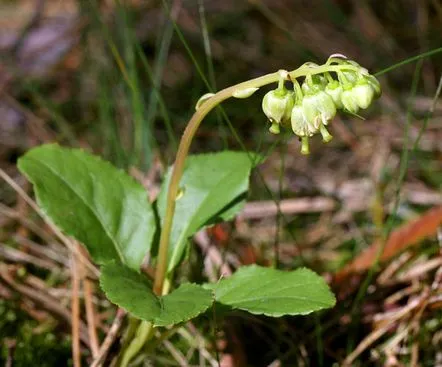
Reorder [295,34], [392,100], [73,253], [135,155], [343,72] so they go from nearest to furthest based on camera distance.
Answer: [343,72] < [73,253] < [135,155] < [392,100] < [295,34]

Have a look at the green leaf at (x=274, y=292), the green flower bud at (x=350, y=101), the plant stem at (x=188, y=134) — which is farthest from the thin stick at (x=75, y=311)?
the green flower bud at (x=350, y=101)

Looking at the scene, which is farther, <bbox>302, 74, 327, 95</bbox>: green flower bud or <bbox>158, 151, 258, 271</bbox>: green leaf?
<bbox>158, 151, 258, 271</bbox>: green leaf

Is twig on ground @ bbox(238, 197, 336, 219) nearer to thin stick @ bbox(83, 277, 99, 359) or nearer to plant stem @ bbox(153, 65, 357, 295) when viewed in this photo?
thin stick @ bbox(83, 277, 99, 359)

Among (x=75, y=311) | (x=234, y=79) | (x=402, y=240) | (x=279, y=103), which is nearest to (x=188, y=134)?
(x=279, y=103)

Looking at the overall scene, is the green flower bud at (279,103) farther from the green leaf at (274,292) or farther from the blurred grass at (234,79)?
the blurred grass at (234,79)

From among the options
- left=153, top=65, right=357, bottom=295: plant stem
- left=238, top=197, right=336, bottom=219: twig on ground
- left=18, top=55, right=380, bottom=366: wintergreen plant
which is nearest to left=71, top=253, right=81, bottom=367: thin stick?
left=18, top=55, right=380, bottom=366: wintergreen plant

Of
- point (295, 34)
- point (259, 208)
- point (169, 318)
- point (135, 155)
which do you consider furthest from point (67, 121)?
point (169, 318)

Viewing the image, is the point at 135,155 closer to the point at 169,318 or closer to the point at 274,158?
the point at 274,158
